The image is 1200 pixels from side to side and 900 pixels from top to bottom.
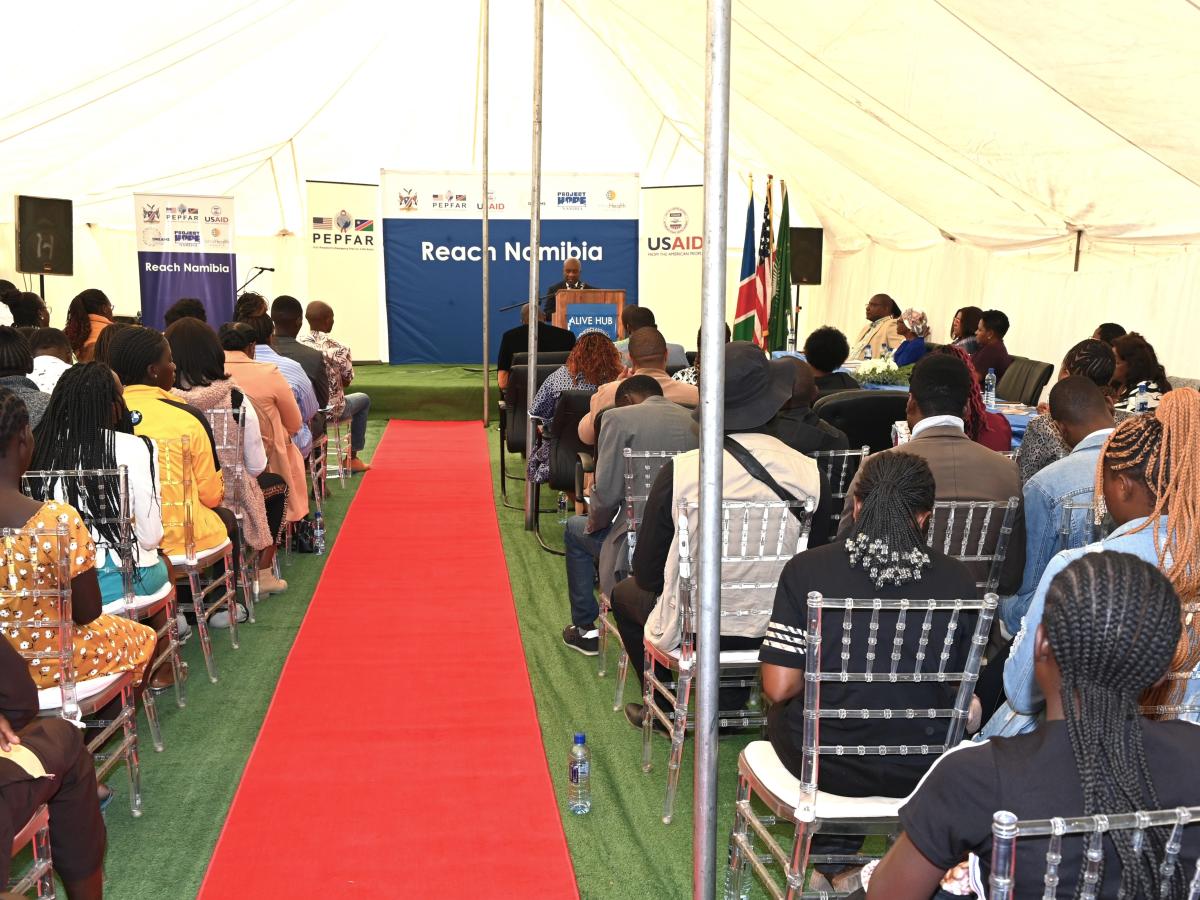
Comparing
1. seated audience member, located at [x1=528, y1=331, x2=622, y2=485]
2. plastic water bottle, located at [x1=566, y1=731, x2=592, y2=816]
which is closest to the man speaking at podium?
seated audience member, located at [x1=528, y1=331, x2=622, y2=485]

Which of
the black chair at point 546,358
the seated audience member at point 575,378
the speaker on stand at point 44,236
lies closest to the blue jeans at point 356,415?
the black chair at point 546,358

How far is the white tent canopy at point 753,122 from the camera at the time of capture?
6.42m

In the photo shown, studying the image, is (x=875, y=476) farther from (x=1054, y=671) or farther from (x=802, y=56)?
(x=802, y=56)

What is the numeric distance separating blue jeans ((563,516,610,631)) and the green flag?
4.92 m

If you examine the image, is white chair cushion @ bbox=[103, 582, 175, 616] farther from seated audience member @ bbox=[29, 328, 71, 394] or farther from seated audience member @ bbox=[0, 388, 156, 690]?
seated audience member @ bbox=[29, 328, 71, 394]

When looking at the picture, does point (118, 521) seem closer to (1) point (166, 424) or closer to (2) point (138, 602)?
(2) point (138, 602)

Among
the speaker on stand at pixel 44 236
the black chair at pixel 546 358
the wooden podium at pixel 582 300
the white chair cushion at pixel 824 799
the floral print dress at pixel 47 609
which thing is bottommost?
the white chair cushion at pixel 824 799

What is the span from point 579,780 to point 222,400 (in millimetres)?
2312

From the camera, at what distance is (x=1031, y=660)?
6.26ft

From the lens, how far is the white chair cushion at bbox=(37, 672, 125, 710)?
105 inches

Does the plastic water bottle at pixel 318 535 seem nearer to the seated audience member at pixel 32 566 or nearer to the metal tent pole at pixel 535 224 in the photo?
the metal tent pole at pixel 535 224

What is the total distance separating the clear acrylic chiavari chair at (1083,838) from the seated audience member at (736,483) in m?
1.65

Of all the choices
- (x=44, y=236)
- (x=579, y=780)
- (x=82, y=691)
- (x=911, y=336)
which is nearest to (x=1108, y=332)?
(x=911, y=336)

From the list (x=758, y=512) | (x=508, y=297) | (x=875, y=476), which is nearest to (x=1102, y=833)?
(x=875, y=476)
